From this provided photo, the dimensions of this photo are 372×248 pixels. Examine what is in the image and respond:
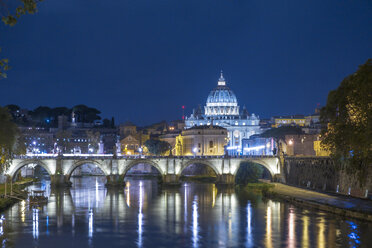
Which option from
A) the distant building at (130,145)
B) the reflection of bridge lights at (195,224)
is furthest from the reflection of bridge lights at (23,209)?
the distant building at (130,145)

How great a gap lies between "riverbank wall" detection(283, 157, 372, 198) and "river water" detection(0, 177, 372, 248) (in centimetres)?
507

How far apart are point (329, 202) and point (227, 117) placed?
476 feet

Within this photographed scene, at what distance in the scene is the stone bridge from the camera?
74.4m

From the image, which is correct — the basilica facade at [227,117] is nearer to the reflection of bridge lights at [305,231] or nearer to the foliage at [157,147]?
the foliage at [157,147]

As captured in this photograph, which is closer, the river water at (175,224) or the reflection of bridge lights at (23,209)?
the river water at (175,224)

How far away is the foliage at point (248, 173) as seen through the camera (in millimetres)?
75750

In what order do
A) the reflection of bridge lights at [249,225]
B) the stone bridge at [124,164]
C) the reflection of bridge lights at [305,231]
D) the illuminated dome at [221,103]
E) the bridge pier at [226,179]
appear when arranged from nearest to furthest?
the reflection of bridge lights at [305,231] → the reflection of bridge lights at [249,225] → the stone bridge at [124,164] → the bridge pier at [226,179] → the illuminated dome at [221,103]

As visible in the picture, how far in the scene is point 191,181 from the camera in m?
86.2

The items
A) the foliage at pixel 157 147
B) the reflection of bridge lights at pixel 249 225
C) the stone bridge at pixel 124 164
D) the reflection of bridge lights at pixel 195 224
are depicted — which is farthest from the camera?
the foliage at pixel 157 147

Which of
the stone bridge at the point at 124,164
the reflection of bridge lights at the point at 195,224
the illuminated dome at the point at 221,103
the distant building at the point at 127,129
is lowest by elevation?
the reflection of bridge lights at the point at 195,224

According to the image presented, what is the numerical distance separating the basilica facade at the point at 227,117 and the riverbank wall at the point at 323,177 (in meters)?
107

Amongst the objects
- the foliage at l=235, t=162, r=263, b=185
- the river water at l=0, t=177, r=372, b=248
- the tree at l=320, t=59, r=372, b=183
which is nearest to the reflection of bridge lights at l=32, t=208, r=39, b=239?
the river water at l=0, t=177, r=372, b=248

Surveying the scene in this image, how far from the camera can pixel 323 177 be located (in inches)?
2243

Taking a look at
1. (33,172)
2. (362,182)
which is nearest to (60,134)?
(33,172)
